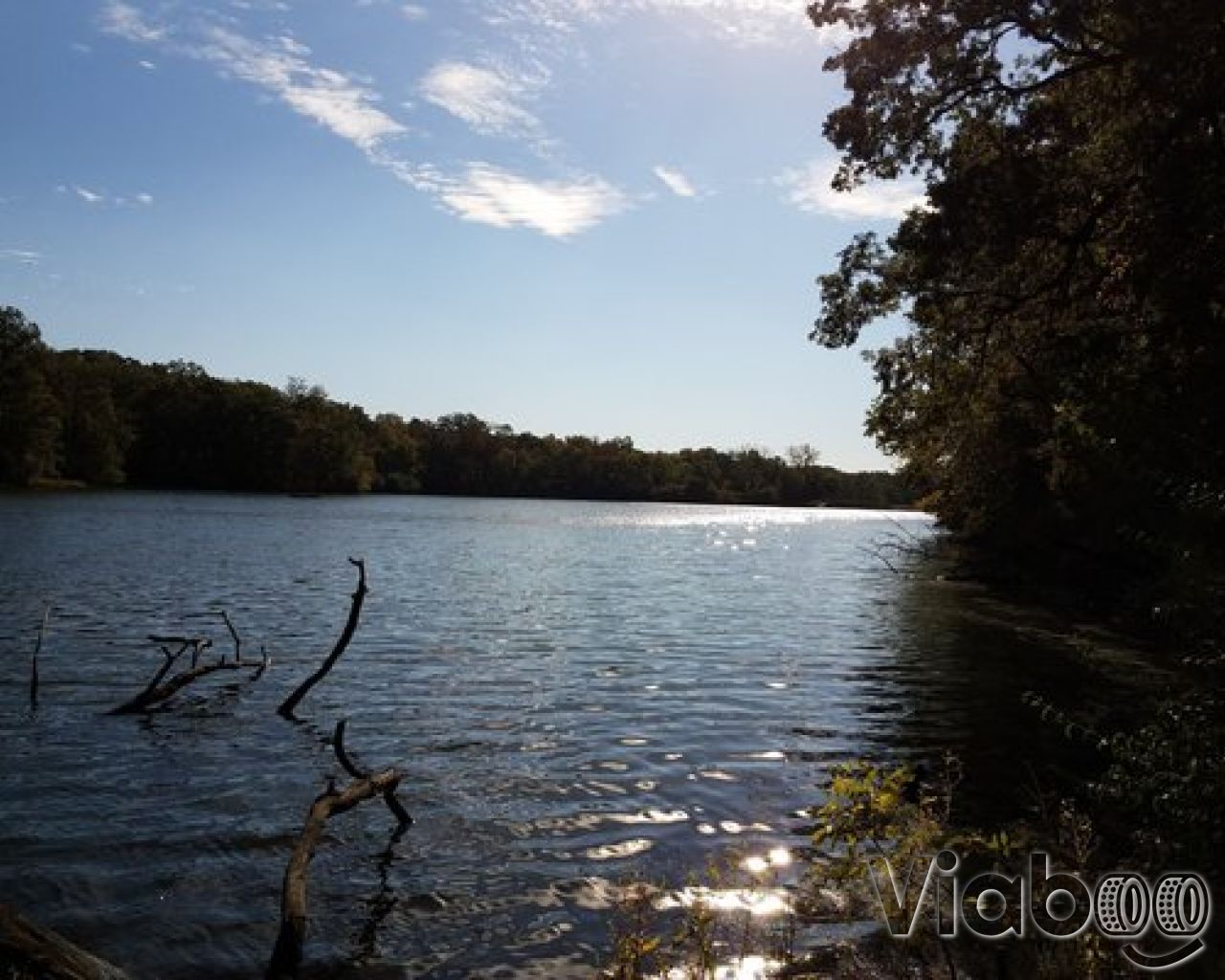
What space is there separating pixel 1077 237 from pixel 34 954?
19.4 meters

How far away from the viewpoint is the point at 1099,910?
25.2ft

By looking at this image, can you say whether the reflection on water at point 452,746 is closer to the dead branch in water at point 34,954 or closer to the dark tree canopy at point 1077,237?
Result: the dead branch in water at point 34,954

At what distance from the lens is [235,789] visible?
1512cm

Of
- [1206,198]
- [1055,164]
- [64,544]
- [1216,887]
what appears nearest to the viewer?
[1216,887]

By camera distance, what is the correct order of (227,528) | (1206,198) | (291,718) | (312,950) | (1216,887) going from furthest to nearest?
(227,528) → (291,718) → (1206,198) → (312,950) → (1216,887)

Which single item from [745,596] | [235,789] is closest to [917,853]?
[235,789]

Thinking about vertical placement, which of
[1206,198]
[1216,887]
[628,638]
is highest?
[1206,198]

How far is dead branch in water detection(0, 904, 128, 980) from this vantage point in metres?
5.95

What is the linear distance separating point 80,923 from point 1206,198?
724 inches

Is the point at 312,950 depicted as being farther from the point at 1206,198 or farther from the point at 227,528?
the point at 227,528

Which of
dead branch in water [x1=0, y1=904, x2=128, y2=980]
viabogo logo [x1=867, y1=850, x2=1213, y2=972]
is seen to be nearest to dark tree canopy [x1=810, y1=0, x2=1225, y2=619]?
viabogo logo [x1=867, y1=850, x2=1213, y2=972]

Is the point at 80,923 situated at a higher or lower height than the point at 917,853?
lower

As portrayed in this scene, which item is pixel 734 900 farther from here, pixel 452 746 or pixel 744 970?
pixel 452 746

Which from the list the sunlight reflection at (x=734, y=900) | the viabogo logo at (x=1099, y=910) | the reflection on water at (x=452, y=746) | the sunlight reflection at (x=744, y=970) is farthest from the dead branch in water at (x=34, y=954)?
the sunlight reflection at (x=734, y=900)
